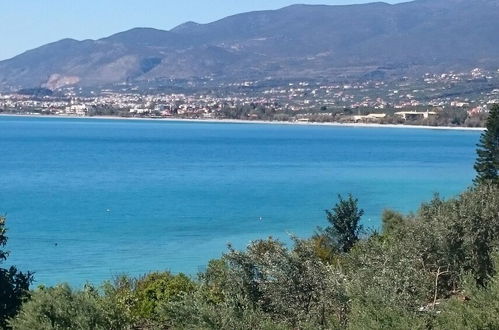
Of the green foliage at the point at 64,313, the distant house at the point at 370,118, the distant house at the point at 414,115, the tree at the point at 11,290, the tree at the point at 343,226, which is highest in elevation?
the green foliage at the point at 64,313

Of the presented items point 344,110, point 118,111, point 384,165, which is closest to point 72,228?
point 384,165

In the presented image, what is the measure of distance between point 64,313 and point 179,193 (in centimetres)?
3742

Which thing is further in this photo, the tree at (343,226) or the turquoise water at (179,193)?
the turquoise water at (179,193)

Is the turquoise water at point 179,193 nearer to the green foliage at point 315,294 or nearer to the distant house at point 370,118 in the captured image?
the green foliage at point 315,294

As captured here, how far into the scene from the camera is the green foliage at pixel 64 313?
1164cm

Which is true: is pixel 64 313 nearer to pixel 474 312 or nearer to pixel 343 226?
pixel 474 312

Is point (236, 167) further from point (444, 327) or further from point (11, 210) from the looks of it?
point (444, 327)

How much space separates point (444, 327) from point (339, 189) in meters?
39.9

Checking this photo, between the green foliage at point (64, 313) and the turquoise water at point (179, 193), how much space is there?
1004 cm

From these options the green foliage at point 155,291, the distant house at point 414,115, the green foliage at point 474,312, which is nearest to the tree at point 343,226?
the green foliage at point 155,291

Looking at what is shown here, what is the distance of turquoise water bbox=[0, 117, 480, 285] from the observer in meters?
30.7

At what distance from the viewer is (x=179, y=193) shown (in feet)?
161

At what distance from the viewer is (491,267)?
1582 cm

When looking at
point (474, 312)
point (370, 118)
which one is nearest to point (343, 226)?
point (474, 312)
